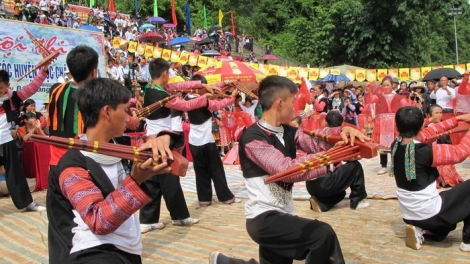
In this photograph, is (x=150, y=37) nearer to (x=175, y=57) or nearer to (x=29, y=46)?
(x=175, y=57)

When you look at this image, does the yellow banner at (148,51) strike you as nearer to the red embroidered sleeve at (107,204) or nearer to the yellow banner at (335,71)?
the yellow banner at (335,71)

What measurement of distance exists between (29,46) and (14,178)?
5423 mm

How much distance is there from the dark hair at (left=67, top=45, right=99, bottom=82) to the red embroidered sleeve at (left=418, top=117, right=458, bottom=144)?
290cm

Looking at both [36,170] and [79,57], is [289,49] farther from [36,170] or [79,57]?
[79,57]

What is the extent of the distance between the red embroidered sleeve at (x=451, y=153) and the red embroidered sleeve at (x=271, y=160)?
1646mm

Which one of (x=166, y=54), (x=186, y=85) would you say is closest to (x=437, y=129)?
(x=186, y=85)

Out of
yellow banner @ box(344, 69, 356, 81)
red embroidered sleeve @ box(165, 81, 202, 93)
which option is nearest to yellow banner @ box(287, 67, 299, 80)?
yellow banner @ box(344, 69, 356, 81)

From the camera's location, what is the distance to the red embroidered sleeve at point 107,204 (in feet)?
5.92

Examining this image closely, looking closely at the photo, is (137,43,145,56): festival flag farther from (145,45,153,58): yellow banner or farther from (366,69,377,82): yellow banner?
(366,69,377,82): yellow banner

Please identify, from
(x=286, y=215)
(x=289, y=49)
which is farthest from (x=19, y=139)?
(x=289, y=49)

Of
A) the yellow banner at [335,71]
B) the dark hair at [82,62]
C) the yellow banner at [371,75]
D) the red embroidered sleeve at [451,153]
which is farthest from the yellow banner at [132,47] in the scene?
the red embroidered sleeve at [451,153]

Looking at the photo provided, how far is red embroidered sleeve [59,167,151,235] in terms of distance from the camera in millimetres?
1805

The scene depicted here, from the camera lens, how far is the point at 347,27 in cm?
2773

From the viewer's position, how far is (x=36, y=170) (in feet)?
24.0
